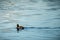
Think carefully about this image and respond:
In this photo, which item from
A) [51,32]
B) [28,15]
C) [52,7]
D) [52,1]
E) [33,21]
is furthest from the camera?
[52,1]

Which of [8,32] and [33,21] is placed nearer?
[8,32]

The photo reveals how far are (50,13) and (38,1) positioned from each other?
107 cm

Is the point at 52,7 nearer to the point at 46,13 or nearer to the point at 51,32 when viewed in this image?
the point at 46,13

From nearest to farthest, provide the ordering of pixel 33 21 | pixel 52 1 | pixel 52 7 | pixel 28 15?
pixel 33 21 < pixel 28 15 < pixel 52 7 < pixel 52 1

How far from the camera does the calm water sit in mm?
2506

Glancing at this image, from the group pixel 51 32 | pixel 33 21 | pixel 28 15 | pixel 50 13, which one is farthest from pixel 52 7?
pixel 51 32

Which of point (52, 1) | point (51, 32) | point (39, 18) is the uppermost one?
point (52, 1)

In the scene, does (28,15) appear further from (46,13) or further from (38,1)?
(38,1)

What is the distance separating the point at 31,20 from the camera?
3051mm

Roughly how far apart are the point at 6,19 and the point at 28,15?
1.37 ft

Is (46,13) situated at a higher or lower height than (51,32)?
higher

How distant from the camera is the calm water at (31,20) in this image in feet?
8.22

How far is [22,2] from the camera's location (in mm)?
4457

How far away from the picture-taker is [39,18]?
124 inches
